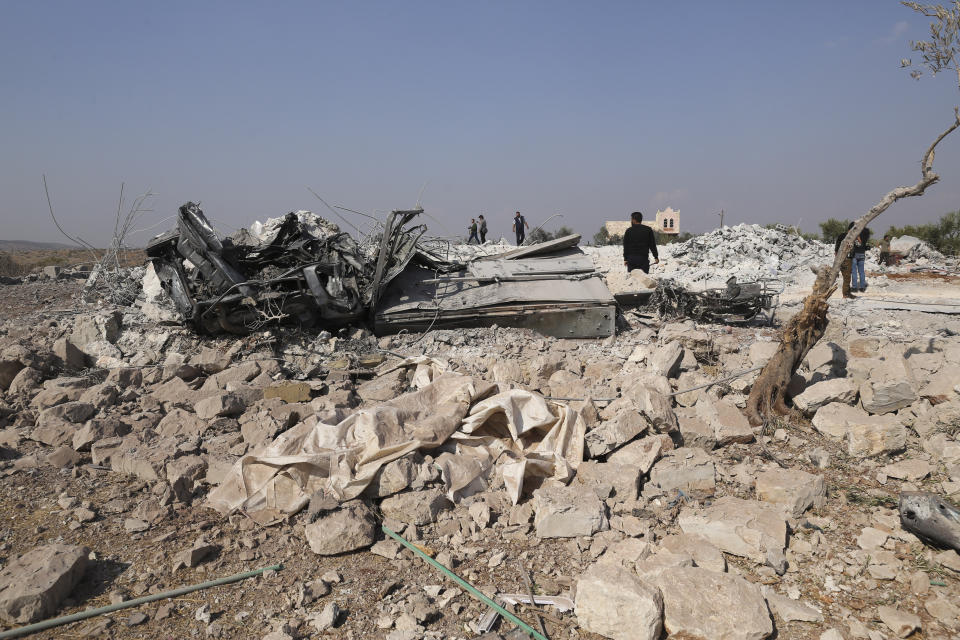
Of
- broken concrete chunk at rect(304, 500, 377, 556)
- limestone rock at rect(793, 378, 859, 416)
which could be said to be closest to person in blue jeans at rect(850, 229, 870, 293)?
limestone rock at rect(793, 378, 859, 416)

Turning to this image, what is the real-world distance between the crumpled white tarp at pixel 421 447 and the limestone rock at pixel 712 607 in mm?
1154

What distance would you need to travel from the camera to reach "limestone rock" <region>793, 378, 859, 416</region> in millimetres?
4285

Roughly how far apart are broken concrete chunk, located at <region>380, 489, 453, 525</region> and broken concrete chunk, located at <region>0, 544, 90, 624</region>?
1.54 m

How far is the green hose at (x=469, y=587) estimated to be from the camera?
243 centimetres

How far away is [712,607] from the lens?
239 cm

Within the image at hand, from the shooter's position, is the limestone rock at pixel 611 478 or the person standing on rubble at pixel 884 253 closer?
the limestone rock at pixel 611 478

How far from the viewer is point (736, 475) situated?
3662 mm

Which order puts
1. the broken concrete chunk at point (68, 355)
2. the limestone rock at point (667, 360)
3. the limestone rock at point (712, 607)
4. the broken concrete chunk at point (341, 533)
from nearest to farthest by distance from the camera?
the limestone rock at point (712, 607) < the broken concrete chunk at point (341, 533) < the limestone rock at point (667, 360) < the broken concrete chunk at point (68, 355)

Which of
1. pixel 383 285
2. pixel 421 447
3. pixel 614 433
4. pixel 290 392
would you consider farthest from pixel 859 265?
pixel 290 392

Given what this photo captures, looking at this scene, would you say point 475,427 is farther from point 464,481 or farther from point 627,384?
point 627,384

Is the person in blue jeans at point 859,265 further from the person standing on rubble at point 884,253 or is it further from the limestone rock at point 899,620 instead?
the limestone rock at point 899,620

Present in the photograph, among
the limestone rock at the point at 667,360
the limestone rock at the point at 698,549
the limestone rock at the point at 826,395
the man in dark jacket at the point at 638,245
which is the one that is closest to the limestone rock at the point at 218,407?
the limestone rock at the point at 698,549

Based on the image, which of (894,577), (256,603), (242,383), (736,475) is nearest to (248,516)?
(256,603)

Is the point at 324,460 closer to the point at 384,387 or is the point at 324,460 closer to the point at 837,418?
the point at 384,387
